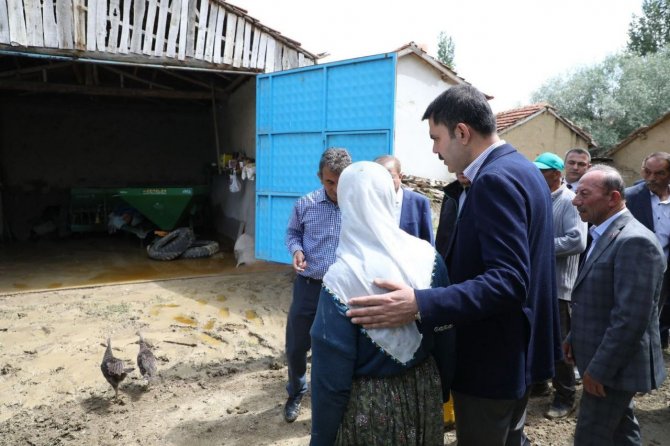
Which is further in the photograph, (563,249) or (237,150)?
(237,150)

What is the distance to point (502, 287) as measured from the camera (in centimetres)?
143

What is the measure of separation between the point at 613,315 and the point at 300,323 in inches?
75.6

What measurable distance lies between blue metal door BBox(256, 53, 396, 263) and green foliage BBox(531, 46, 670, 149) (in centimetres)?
1772

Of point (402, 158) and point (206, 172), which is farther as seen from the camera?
point (206, 172)

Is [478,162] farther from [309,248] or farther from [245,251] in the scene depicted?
[245,251]

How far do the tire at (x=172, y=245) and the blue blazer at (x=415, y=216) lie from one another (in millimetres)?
6975

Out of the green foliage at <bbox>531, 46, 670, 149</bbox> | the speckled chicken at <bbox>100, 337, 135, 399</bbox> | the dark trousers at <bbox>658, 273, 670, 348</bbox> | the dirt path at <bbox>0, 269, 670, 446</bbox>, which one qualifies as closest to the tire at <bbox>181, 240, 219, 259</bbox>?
the dirt path at <bbox>0, 269, 670, 446</bbox>

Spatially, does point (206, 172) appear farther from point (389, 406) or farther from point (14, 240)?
point (389, 406)

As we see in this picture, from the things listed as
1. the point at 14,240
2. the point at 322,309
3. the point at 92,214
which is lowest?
the point at 14,240

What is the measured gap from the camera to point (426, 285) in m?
1.55

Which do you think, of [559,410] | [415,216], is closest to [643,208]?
[559,410]

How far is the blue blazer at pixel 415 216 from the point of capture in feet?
9.75

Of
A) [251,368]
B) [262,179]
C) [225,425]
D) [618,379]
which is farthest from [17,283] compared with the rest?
[618,379]

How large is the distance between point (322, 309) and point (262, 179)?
601cm
